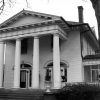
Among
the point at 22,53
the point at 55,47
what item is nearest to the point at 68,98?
the point at 55,47

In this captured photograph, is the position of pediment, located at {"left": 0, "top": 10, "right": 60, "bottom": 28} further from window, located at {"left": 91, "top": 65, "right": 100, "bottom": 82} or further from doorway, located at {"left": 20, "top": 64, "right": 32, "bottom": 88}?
window, located at {"left": 91, "top": 65, "right": 100, "bottom": 82}

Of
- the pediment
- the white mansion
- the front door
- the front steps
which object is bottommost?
the front steps

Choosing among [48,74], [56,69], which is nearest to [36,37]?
[56,69]

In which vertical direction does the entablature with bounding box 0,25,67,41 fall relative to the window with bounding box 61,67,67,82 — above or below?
above

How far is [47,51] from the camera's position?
2450 cm

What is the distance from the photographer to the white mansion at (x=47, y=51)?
21219mm

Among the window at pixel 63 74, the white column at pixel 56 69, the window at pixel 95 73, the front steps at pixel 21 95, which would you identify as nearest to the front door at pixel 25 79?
the front steps at pixel 21 95

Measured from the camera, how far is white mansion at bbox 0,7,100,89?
21219mm

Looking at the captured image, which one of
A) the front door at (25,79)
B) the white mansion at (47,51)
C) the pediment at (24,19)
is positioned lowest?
the front door at (25,79)

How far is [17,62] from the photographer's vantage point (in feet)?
73.9

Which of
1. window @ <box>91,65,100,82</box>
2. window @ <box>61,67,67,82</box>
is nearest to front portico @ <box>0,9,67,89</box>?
window @ <box>61,67,67,82</box>

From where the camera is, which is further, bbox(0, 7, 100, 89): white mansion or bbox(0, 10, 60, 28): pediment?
bbox(0, 10, 60, 28): pediment

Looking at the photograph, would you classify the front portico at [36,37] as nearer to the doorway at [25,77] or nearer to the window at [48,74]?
the window at [48,74]

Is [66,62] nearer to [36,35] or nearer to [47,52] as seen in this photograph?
[47,52]
